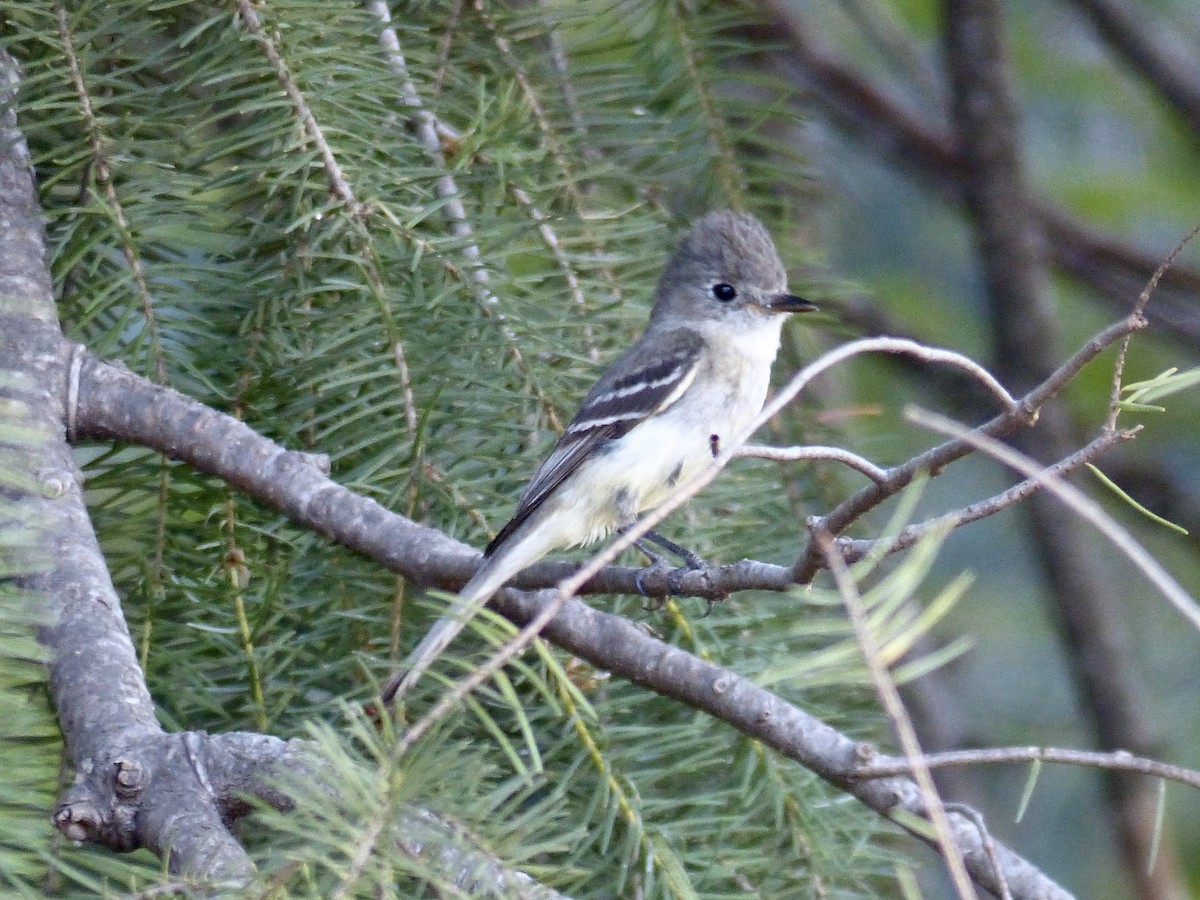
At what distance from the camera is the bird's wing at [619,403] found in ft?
7.51

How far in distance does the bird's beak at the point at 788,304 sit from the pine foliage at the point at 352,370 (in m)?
0.47

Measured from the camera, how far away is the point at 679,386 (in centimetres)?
312

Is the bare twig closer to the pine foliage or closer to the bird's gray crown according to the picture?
the pine foliage

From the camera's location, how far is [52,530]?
1.78 metres

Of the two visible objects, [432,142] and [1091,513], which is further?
[432,142]

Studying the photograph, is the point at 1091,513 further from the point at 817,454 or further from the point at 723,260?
the point at 723,260

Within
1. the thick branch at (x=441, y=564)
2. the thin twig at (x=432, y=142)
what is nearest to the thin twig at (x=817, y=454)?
the thick branch at (x=441, y=564)

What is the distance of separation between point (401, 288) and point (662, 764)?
0.79 meters

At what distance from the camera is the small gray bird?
275 cm

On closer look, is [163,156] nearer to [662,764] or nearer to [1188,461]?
[662,764]

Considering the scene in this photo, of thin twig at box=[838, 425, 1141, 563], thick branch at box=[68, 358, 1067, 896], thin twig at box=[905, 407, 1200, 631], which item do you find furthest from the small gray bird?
thin twig at box=[905, 407, 1200, 631]

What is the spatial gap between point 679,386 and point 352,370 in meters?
1.20

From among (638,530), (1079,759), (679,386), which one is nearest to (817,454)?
(638,530)

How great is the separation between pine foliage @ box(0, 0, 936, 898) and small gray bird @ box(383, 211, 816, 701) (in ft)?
1.22
